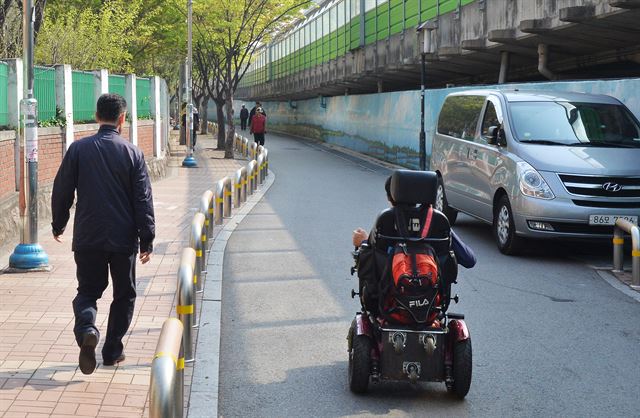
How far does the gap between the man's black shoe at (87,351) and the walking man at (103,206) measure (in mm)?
138

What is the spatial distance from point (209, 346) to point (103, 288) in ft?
3.83

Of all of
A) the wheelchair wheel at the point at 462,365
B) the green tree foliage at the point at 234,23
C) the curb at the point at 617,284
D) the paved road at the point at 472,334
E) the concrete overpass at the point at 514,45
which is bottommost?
the curb at the point at 617,284

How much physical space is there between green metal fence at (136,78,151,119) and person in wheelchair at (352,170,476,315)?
792 inches

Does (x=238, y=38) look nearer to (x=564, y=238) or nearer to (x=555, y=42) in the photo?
(x=555, y=42)

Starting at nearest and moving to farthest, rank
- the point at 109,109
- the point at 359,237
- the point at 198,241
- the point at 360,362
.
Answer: the point at 360,362, the point at 359,237, the point at 109,109, the point at 198,241

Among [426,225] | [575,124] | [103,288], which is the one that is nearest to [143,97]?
[575,124]

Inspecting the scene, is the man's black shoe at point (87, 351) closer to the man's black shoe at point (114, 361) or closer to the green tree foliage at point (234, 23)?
the man's black shoe at point (114, 361)

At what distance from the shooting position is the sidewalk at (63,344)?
5.91m

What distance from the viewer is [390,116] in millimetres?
32906

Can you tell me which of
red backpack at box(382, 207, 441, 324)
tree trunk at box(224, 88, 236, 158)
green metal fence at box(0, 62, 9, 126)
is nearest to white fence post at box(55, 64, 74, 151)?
green metal fence at box(0, 62, 9, 126)

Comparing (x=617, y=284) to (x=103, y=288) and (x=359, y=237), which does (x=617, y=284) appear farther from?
(x=103, y=288)

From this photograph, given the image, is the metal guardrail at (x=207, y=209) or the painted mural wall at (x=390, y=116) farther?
the painted mural wall at (x=390, y=116)

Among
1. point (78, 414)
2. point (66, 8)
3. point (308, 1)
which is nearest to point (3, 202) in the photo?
point (78, 414)

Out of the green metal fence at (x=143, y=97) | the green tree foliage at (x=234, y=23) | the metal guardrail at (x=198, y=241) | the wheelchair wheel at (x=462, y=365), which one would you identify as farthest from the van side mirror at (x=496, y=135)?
the green tree foliage at (x=234, y=23)
